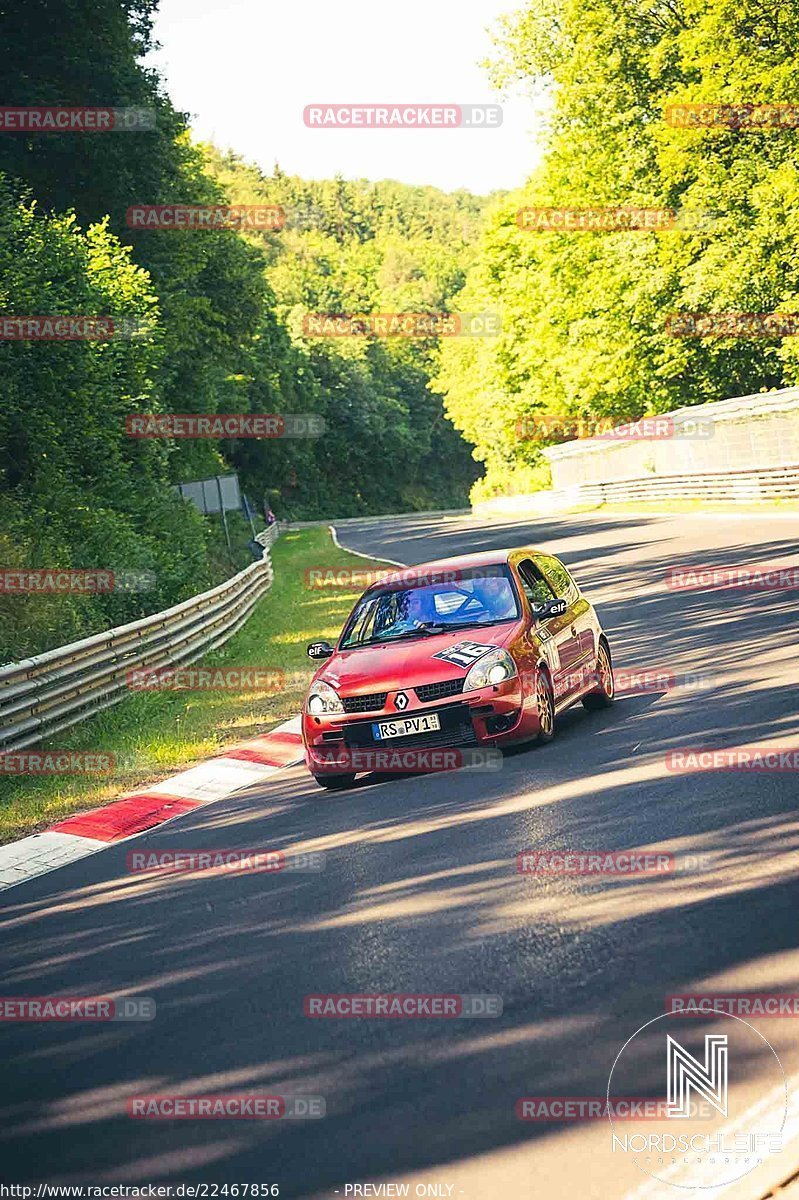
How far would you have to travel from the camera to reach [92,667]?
15961mm

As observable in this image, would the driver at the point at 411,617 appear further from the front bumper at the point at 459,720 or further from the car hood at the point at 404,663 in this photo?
the front bumper at the point at 459,720

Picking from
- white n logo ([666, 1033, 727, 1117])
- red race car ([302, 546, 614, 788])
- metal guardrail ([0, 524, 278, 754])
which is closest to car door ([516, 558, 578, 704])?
red race car ([302, 546, 614, 788])

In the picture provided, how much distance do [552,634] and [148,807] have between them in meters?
3.60

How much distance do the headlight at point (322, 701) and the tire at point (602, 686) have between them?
261 centimetres

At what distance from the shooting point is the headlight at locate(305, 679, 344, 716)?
1073cm

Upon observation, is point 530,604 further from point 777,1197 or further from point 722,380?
point 722,380

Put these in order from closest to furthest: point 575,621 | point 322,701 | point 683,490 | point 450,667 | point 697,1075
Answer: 1. point 697,1075
2. point 450,667
3. point 322,701
4. point 575,621
5. point 683,490

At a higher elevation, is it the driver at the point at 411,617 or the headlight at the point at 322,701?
the driver at the point at 411,617

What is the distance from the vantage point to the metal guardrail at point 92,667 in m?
13.4

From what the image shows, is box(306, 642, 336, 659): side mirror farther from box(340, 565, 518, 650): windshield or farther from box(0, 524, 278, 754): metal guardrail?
box(0, 524, 278, 754): metal guardrail

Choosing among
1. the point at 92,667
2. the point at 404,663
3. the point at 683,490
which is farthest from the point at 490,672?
the point at 683,490

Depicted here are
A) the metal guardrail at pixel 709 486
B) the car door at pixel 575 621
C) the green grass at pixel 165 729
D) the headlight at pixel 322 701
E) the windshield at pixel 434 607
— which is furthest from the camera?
the metal guardrail at pixel 709 486

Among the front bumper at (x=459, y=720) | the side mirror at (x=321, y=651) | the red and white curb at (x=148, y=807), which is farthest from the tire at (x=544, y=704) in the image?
the red and white curb at (x=148, y=807)

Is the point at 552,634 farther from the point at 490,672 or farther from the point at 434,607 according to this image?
the point at 490,672
